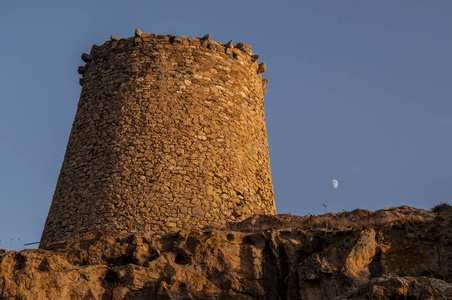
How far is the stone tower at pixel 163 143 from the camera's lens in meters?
12.8

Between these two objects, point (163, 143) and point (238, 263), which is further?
point (163, 143)

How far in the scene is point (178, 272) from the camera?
10.1 meters

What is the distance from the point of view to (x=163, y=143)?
44.4 ft

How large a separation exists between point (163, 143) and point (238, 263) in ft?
13.2

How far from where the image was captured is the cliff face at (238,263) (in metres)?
9.62

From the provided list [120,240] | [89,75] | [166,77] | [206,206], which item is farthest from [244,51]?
[120,240]

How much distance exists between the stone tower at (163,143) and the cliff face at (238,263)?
1779 millimetres

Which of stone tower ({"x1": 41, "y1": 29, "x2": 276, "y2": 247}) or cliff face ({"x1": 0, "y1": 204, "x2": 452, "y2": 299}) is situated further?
stone tower ({"x1": 41, "y1": 29, "x2": 276, "y2": 247})

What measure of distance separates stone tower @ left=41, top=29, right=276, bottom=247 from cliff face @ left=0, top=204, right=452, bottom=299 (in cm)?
178

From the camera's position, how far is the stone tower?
12844 mm

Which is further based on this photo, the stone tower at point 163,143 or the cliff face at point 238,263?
the stone tower at point 163,143

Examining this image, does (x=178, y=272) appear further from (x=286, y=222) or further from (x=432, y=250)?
(x=432, y=250)

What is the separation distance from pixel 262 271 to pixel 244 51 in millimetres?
7319

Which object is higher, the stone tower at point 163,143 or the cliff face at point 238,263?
the stone tower at point 163,143
